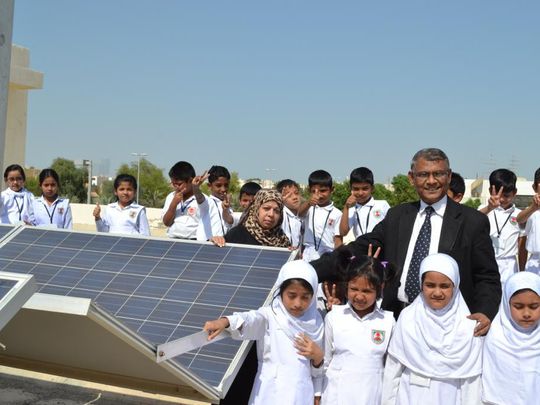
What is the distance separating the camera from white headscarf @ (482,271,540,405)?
3430 mm

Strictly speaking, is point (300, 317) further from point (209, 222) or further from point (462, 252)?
point (209, 222)

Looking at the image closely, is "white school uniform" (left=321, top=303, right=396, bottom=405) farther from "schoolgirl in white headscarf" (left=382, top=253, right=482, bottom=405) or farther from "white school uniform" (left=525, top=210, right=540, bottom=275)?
"white school uniform" (left=525, top=210, right=540, bottom=275)

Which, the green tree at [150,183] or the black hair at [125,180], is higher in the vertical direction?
the black hair at [125,180]

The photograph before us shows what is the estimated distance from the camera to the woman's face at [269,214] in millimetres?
4605

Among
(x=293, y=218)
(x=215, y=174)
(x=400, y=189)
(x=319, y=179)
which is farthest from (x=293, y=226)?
(x=400, y=189)

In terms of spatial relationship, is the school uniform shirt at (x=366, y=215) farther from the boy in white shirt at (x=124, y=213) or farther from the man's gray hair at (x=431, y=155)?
the man's gray hair at (x=431, y=155)

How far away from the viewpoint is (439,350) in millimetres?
3496

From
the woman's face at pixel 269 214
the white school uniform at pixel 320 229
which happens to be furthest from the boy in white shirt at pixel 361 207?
the woman's face at pixel 269 214

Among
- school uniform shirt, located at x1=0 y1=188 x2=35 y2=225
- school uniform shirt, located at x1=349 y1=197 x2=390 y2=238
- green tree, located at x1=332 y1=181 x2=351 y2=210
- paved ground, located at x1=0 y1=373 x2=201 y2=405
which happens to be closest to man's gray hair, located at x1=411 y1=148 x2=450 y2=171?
paved ground, located at x1=0 y1=373 x2=201 y2=405

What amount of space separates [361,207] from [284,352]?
3896 mm

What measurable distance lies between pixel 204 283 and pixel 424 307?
1409 millimetres

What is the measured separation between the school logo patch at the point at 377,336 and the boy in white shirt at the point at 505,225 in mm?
4055

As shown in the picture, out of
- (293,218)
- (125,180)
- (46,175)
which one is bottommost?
(293,218)

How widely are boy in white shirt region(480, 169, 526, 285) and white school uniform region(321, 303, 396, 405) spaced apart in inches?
160
